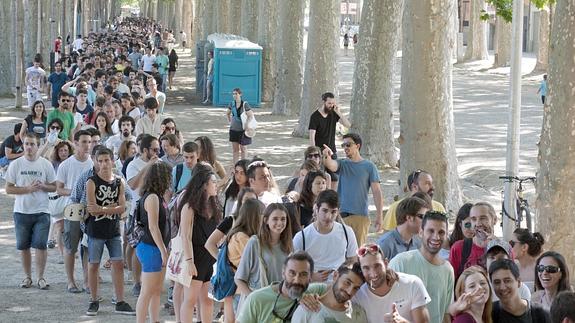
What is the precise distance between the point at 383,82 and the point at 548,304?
15.5 metres

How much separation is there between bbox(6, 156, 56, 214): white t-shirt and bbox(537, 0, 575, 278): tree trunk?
4.84 metres

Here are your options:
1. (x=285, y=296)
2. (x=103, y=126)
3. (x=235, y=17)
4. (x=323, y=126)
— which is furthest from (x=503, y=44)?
(x=285, y=296)

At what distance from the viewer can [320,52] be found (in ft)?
92.9

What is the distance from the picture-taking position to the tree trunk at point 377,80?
22.5m

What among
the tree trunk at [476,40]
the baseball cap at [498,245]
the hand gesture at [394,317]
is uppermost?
the tree trunk at [476,40]

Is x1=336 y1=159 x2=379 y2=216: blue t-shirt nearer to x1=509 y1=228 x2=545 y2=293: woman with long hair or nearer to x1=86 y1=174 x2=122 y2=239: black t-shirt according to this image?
x1=86 y1=174 x2=122 y2=239: black t-shirt

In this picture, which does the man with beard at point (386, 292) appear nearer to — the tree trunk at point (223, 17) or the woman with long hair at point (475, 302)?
the woman with long hair at point (475, 302)

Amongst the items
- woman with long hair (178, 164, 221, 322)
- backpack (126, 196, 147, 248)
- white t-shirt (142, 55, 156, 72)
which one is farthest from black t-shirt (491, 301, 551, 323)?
white t-shirt (142, 55, 156, 72)

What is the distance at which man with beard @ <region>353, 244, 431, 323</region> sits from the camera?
688 centimetres

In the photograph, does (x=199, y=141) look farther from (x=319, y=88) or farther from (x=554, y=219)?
(x=319, y=88)

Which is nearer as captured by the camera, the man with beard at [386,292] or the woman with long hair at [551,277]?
the man with beard at [386,292]

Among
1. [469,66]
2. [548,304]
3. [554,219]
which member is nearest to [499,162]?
[554,219]

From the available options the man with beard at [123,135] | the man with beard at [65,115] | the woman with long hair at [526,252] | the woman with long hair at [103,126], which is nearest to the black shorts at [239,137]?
the man with beard at [65,115]

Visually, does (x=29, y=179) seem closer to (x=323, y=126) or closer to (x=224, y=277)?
(x=224, y=277)
